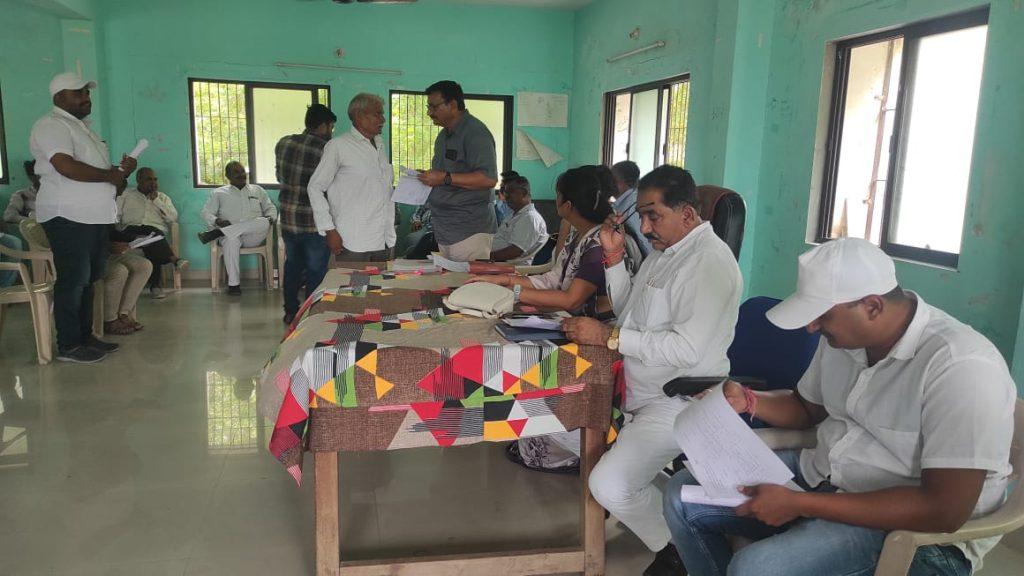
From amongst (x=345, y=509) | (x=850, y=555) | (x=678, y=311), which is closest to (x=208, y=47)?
(x=345, y=509)

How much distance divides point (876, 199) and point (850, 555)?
2.90 metres

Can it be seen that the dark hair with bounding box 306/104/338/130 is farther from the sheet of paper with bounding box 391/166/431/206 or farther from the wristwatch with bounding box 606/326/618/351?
the wristwatch with bounding box 606/326/618/351

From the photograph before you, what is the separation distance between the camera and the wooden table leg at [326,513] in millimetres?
1834

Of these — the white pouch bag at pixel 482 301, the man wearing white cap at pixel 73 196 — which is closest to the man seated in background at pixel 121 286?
the man wearing white cap at pixel 73 196

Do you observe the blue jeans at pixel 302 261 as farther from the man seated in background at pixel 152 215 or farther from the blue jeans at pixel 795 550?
the blue jeans at pixel 795 550

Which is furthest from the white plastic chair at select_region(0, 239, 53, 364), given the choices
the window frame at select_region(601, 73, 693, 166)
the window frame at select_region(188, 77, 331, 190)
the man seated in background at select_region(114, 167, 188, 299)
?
the window frame at select_region(601, 73, 693, 166)

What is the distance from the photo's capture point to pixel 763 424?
1.79 m

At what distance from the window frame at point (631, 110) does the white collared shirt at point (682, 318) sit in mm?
3472

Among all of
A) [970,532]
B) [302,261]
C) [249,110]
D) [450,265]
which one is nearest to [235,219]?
[249,110]

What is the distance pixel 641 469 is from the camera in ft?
6.10

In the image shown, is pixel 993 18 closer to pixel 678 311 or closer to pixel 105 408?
pixel 678 311

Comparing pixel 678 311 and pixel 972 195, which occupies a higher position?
pixel 972 195

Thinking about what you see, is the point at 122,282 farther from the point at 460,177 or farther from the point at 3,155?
the point at 460,177

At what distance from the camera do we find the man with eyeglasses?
335 centimetres
